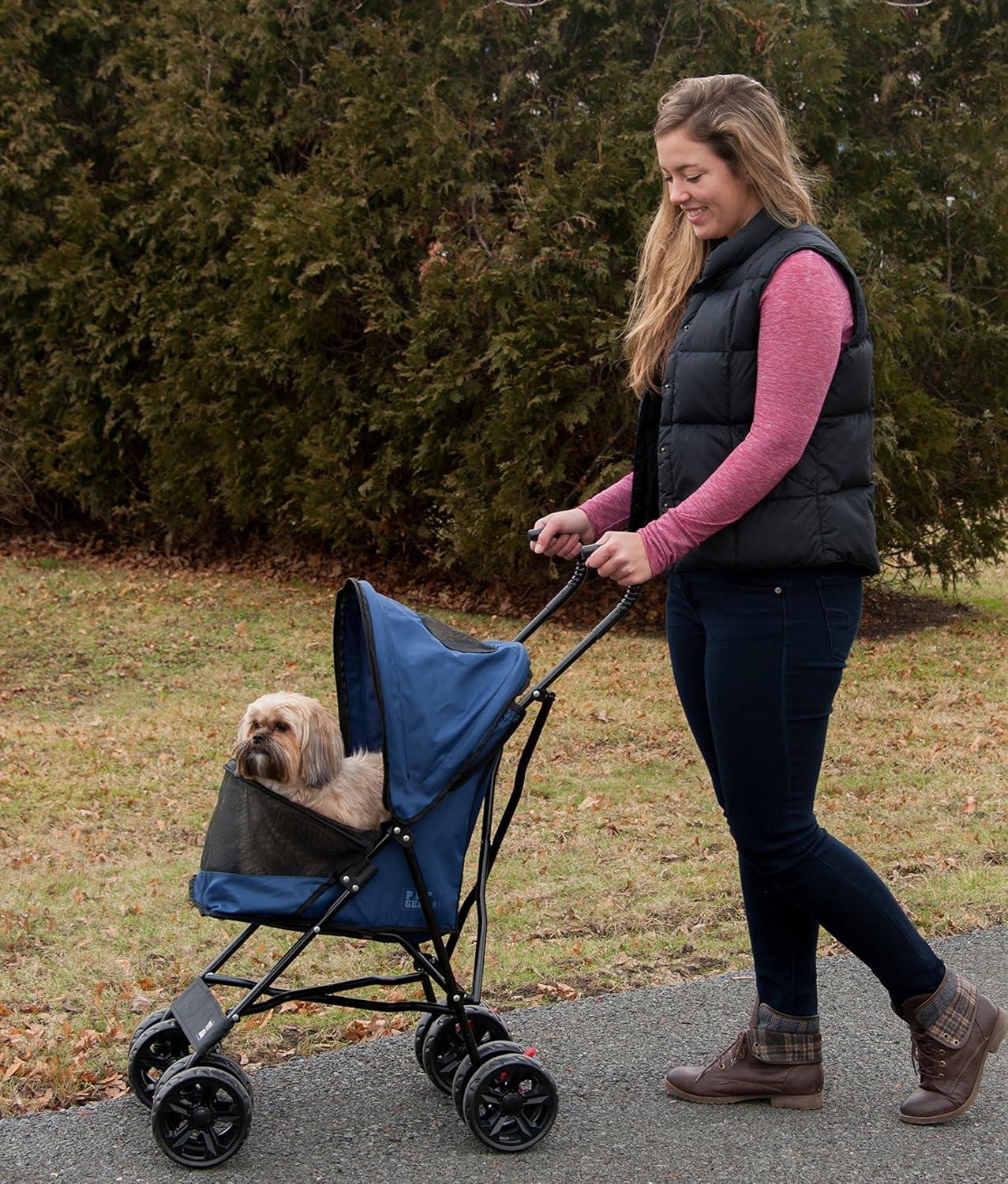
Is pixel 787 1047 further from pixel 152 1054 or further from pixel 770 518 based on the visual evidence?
pixel 152 1054

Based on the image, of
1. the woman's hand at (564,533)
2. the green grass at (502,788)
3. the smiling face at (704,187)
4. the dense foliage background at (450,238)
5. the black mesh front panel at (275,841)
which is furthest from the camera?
the dense foliage background at (450,238)

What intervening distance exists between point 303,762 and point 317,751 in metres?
0.04

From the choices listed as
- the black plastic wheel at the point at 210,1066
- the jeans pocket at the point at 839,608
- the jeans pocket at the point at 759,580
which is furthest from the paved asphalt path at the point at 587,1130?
the jeans pocket at the point at 759,580

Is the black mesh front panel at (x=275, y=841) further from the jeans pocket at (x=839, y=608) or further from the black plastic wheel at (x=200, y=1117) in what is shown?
the jeans pocket at (x=839, y=608)

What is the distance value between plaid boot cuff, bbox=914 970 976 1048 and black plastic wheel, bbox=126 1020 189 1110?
1.70 metres

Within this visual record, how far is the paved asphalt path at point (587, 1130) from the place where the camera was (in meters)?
3.08

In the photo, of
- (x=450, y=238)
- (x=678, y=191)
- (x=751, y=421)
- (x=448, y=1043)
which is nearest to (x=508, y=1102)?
(x=448, y=1043)

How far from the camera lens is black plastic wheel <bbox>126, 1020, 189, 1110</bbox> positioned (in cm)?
332

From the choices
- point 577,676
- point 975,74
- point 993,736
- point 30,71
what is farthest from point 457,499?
point 30,71

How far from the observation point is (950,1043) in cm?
321

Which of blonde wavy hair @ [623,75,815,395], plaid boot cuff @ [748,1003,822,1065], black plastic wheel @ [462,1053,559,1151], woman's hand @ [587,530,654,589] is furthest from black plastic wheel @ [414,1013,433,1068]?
blonde wavy hair @ [623,75,815,395]

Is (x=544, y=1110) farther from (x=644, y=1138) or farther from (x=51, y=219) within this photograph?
(x=51, y=219)

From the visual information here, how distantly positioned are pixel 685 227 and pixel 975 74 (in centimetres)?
886

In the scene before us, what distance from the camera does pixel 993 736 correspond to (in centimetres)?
775
